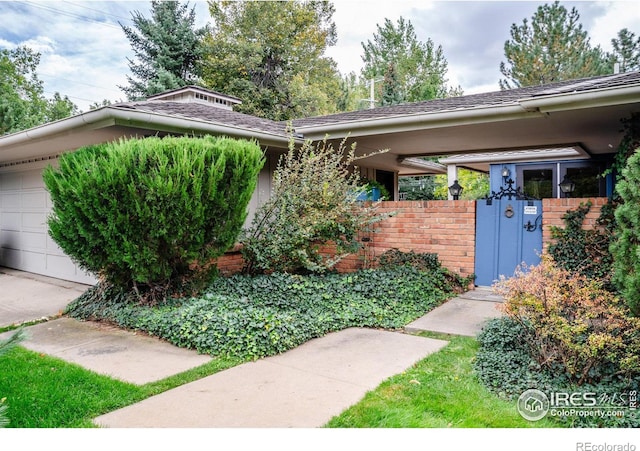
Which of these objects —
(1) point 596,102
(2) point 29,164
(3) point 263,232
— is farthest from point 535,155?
(2) point 29,164

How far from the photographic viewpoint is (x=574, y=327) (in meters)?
3.16

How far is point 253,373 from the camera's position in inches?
140

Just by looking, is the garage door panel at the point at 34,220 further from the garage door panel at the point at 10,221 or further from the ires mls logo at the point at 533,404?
the ires mls logo at the point at 533,404

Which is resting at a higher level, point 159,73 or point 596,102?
point 159,73

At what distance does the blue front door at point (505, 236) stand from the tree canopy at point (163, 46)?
17704 mm

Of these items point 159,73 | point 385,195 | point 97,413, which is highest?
point 159,73

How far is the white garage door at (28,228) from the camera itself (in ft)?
26.5

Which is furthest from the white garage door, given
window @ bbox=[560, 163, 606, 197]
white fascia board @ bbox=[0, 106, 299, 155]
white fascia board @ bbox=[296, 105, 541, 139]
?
window @ bbox=[560, 163, 606, 197]

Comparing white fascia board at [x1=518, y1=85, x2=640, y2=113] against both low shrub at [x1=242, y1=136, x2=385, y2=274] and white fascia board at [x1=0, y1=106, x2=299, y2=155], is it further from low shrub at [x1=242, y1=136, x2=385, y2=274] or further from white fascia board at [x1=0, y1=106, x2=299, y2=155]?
white fascia board at [x1=0, y1=106, x2=299, y2=155]

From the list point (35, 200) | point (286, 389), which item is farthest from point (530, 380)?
point (35, 200)

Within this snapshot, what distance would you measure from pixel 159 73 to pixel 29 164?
12866mm
